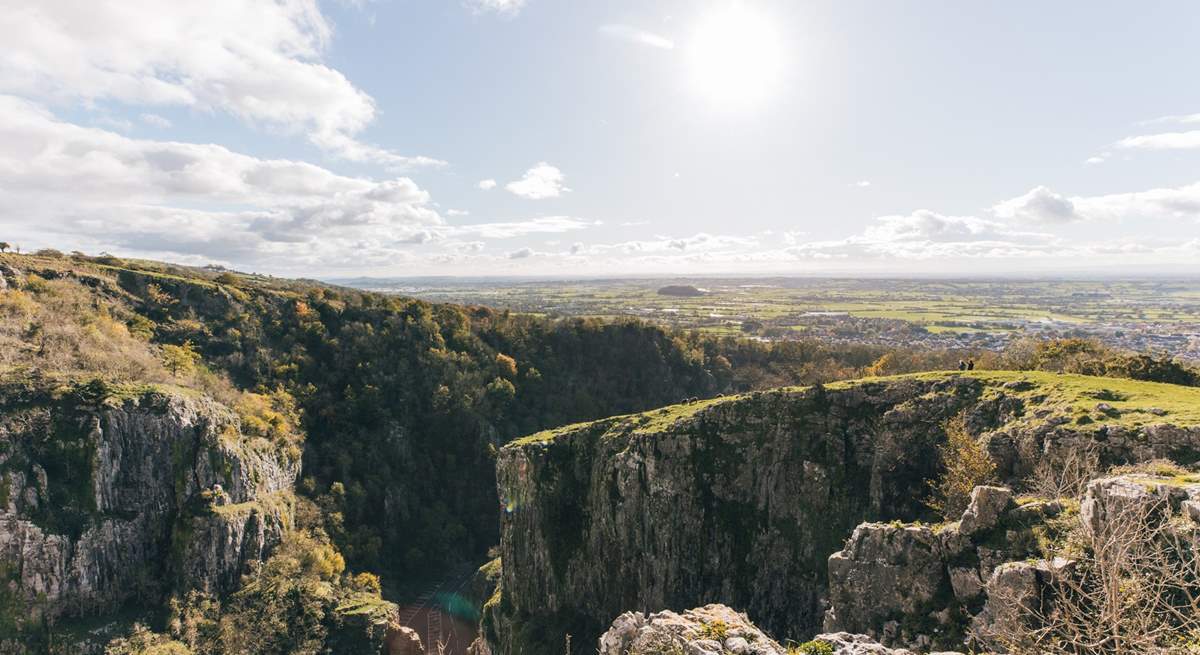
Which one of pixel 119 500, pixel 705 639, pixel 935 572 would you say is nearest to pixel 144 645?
pixel 119 500

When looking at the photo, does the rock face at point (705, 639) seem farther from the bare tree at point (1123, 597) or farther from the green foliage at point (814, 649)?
the bare tree at point (1123, 597)

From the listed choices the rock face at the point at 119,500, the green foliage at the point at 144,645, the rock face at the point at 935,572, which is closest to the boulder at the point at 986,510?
the rock face at the point at 935,572

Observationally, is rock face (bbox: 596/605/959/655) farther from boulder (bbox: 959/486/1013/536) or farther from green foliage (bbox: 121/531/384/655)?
green foliage (bbox: 121/531/384/655)

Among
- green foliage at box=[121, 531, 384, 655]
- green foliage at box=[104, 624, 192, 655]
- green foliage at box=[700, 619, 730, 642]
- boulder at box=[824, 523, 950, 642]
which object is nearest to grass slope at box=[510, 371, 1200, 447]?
boulder at box=[824, 523, 950, 642]

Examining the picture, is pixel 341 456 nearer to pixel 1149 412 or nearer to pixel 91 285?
pixel 91 285

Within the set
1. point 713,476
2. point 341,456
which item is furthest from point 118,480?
point 713,476
